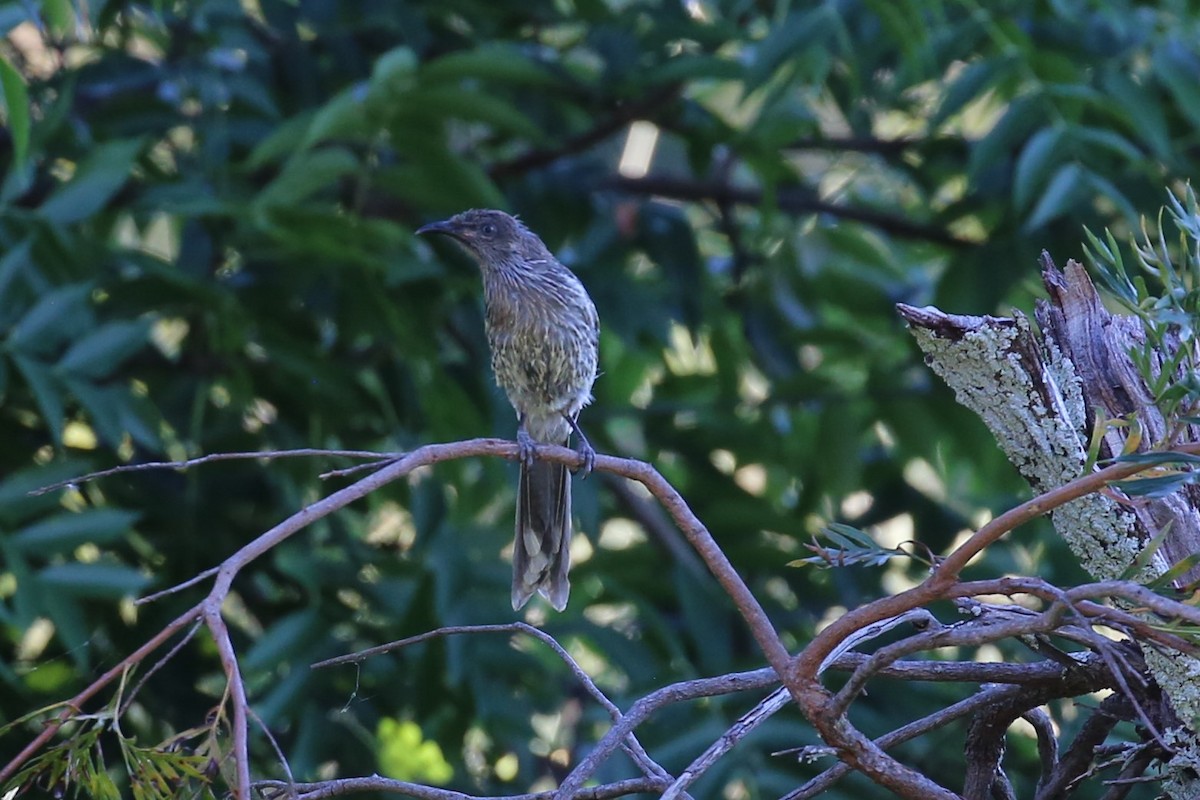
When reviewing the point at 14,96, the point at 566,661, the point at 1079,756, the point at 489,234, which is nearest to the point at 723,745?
the point at 566,661

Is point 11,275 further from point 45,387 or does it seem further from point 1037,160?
point 1037,160

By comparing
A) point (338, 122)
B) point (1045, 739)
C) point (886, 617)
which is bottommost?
point (338, 122)

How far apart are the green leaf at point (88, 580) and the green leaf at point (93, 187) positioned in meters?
0.97

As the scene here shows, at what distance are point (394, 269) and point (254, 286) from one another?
0.60 meters

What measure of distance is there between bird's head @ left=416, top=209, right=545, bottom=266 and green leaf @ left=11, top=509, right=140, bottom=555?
147cm

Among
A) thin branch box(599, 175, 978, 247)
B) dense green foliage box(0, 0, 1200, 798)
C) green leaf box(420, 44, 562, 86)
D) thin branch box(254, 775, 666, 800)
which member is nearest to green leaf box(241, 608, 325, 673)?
dense green foliage box(0, 0, 1200, 798)

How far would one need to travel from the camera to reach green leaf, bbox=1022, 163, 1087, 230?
3.84m

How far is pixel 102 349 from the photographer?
385 centimetres

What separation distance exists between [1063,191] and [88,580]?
9.19ft

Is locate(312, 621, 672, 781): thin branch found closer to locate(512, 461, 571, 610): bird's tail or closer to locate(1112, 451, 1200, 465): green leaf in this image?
locate(1112, 451, 1200, 465): green leaf

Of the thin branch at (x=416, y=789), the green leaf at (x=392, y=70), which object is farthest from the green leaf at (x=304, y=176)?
the thin branch at (x=416, y=789)

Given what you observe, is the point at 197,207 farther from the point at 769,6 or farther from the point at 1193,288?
the point at 1193,288

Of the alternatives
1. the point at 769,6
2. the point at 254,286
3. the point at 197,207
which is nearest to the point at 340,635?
the point at 254,286

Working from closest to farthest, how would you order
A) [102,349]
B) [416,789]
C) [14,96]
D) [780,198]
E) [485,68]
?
[416,789] → [14,96] → [102,349] → [485,68] → [780,198]
